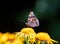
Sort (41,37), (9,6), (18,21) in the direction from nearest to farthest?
(41,37) < (18,21) < (9,6)

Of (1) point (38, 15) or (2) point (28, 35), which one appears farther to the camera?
(1) point (38, 15)

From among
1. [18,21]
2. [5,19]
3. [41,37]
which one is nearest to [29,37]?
[41,37]

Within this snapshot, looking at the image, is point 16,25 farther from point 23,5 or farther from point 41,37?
point 41,37

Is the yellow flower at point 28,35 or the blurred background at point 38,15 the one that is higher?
the blurred background at point 38,15

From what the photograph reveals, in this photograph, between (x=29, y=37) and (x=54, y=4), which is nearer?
(x=29, y=37)

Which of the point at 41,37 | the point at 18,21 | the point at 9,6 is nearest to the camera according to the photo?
the point at 41,37

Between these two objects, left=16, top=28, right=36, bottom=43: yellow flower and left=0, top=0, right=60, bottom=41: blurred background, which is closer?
left=16, top=28, right=36, bottom=43: yellow flower

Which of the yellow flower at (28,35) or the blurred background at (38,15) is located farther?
the blurred background at (38,15)

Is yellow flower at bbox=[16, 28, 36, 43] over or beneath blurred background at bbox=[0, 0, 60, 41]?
beneath
